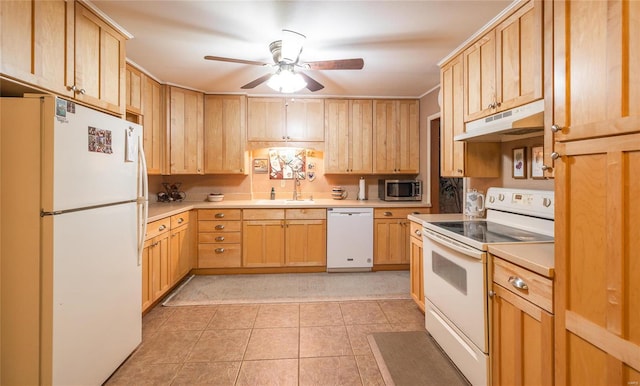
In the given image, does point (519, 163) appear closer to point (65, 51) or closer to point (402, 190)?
point (402, 190)

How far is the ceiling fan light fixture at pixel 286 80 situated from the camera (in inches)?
94.6

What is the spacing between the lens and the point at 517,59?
1.83m

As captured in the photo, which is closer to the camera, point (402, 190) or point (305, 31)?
point (305, 31)

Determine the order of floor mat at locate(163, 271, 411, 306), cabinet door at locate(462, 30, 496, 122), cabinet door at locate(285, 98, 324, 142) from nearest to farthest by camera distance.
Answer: cabinet door at locate(462, 30, 496, 122) < floor mat at locate(163, 271, 411, 306) < cabinet door at locate(285, 98, 324, 142)

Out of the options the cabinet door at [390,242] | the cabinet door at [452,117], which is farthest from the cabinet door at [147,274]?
the cabinet door at [452,117]

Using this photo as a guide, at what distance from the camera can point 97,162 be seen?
163 cm

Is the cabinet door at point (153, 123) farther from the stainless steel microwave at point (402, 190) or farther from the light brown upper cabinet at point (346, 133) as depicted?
the stainless steel microwave at point (402, 190)

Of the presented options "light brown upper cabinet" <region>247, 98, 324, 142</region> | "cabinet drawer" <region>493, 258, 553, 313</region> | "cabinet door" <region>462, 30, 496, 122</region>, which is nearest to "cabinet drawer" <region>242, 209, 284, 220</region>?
"light brown upper cabinet" <region>247, 98, 324, 142</region>

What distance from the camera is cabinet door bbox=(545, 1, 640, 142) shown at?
2.93 ft

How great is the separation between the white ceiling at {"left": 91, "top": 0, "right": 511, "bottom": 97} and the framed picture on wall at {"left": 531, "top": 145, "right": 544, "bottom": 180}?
998 mm

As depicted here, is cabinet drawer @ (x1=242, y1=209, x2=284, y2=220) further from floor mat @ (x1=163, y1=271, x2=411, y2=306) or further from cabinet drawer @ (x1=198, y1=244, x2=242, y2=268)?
floor mat @ (x1=163, y1=271, x2=411, y2=306)

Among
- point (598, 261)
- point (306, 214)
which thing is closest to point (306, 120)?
point (306, 214)

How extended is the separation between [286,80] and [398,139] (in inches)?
88.1

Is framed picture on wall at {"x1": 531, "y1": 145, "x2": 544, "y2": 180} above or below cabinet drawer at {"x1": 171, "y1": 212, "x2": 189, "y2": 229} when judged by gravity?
above
